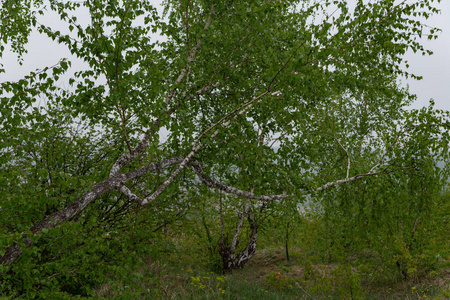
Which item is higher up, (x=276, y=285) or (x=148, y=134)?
(x=148, y=134)

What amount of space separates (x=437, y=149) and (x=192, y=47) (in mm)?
4922

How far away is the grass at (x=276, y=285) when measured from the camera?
7.28 meters

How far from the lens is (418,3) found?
538cm

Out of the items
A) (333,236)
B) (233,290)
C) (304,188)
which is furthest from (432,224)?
(233,290)

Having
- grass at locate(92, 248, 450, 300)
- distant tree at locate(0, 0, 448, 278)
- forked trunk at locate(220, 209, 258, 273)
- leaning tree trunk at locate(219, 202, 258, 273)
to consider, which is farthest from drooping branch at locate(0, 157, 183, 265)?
forked trunk at locate(220, 209, 258, 273)

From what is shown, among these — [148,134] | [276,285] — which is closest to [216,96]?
[148,134]

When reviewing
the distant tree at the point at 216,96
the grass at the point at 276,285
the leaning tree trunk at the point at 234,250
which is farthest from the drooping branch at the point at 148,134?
the leaning tree trunk at the point at 234,250

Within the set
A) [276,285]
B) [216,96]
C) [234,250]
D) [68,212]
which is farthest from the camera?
[234,250]

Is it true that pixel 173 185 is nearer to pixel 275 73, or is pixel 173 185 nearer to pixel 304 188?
pixel 304 188

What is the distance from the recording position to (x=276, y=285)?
9.48 m

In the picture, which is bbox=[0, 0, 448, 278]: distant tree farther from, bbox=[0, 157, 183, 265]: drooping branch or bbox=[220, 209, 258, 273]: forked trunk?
bbox=[220, 209, 258, 273]: forked trunk

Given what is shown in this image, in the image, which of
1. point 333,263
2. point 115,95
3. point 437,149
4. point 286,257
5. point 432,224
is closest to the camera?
point 115,95

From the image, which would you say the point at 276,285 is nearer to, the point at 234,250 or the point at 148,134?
the point at 234,250

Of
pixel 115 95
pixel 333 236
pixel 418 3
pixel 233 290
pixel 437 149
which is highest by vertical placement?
pixel 418 3
